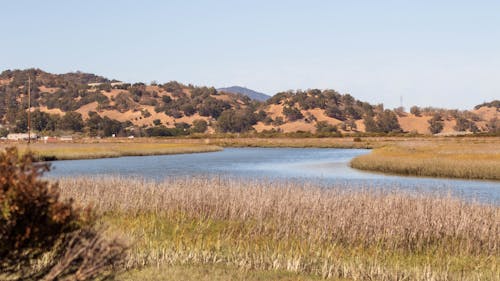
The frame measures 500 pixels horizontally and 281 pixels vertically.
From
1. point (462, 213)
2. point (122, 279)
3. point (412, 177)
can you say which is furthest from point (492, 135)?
point (122, 279)

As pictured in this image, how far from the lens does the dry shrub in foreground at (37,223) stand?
762cm

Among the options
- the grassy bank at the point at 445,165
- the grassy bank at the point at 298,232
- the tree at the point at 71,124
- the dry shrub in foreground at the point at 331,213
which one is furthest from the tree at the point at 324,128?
the grassy bank at the point at 298,232

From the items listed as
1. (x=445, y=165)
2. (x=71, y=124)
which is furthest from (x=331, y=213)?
(x=71, y=124)

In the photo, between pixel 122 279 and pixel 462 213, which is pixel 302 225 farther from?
pixel 122 279

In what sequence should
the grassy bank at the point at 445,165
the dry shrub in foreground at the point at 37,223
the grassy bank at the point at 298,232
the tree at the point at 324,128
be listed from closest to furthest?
1. the dry shrub in foreground at the point at 37,223
2. the grassy bank at the point at 298,232
3. the grassy bank at the point at 445,165
4. the tree at the point at 324,128

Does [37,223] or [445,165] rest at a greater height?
[37,223]

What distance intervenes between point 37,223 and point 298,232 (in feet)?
37.3

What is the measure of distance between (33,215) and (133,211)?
47.2 ft

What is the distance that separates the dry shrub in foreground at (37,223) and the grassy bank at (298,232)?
392cm

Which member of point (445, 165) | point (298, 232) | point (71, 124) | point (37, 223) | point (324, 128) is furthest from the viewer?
point (324, 128)

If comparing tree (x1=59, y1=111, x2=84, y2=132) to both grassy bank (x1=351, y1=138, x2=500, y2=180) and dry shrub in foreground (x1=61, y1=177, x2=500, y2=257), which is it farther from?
dry shrub in foreground (x1=61, y1=177, x2=500, y2=257)

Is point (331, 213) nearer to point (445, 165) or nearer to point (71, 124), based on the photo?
point (445, 165)

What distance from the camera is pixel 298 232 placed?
1838 cm

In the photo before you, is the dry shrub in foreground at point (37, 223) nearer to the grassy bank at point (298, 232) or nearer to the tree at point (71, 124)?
the grassy bank at point (298, 232)
